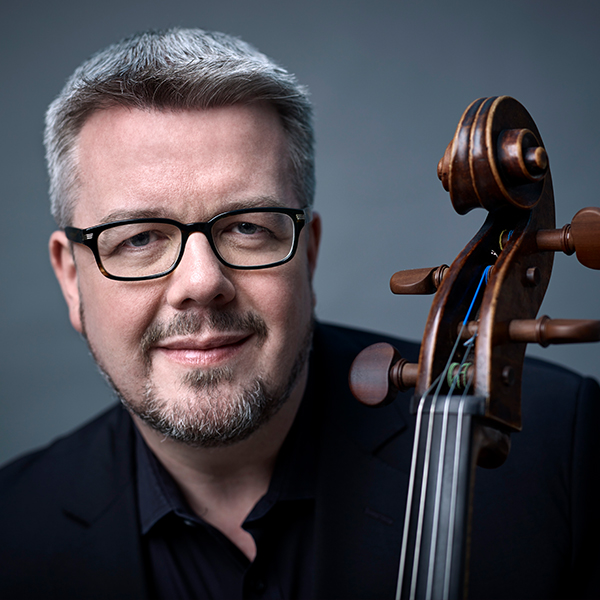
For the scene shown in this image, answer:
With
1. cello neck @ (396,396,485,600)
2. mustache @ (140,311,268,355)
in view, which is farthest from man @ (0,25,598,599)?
cello neck @ (396,396,485,600)

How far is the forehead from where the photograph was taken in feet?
5.75

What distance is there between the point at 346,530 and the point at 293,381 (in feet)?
1.36

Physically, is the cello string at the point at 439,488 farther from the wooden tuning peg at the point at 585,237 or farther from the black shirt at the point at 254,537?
the black shirt at the point at 254,537

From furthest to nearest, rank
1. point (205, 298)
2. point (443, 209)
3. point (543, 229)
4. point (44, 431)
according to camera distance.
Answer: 1. point (44, 431)
2. point (443, 209)
3. point (205, 298)
4. point (543, 229)

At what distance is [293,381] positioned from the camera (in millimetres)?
1973

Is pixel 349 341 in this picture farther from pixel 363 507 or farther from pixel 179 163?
pixel 179 163

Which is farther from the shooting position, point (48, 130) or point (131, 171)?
point (48, 130)

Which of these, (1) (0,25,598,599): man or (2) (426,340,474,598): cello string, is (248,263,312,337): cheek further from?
(2) (426,340,474,598): cello string

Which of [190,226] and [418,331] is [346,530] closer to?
[190,226]

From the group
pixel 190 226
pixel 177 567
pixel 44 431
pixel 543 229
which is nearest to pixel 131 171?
pixel 190 226

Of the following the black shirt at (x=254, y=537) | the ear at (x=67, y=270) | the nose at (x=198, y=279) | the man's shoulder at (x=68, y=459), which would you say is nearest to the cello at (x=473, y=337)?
the nose at (x=198, y=279)

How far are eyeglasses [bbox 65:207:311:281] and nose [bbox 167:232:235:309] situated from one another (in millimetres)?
16

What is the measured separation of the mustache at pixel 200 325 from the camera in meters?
1.76

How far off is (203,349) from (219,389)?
0.36 feet
